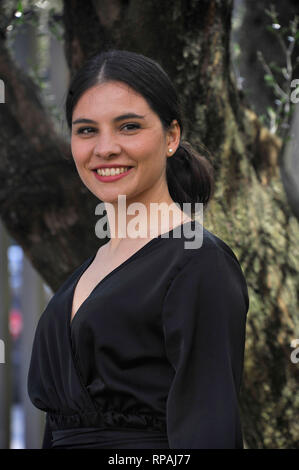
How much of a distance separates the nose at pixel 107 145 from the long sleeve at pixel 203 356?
358 millimetres

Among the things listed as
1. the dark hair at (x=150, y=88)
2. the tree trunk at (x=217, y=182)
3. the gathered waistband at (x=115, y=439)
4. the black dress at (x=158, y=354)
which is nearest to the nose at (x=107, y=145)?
the dark hair at (x=150, y=88)

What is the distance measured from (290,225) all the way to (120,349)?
5.28 ft

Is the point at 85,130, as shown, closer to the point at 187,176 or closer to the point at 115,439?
the point at 187,176

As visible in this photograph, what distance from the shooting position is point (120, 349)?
5.42 feet

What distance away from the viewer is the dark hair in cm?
180

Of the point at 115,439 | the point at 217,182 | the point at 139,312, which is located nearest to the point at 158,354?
the point at 139,312

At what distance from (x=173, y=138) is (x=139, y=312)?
514 millimetres

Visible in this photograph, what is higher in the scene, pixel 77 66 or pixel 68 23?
pixel 68 23

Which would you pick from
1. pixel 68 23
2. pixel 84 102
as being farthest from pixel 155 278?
pixel 68 23

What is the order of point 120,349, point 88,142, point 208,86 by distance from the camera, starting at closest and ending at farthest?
point 120,349 → point 88,142 → point 208,86

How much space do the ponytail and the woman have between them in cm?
3

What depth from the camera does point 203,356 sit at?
1.58m
